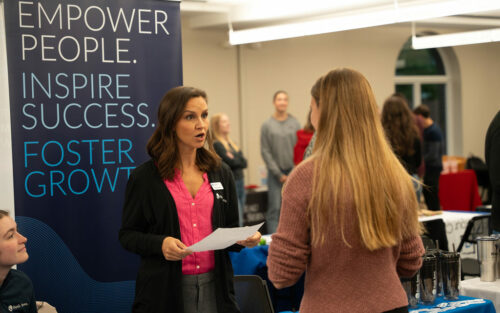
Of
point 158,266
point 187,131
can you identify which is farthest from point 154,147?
point 158,266

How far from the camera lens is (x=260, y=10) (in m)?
7.57

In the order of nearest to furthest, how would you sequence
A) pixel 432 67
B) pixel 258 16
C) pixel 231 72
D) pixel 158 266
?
1. pixel 158 266
2. pixel 258 16
3. pixel 231 72
4. pixel 432 67

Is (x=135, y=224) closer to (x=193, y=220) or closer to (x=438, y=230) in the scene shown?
(x=193, y=220)

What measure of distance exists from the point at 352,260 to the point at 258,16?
6.07m

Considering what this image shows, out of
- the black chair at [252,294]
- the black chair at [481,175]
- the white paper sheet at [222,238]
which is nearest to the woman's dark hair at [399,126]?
the black chair at [252,294]

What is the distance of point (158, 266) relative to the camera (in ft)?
8.04

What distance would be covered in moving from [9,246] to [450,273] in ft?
6.22

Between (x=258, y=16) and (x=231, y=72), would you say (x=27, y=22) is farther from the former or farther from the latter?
(x=231, y=72)

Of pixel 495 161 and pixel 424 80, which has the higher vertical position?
pixel 424 80

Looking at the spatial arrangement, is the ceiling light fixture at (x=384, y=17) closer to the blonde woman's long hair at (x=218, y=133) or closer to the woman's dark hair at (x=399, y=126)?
the woman's dark hair at (x=399, y=126)

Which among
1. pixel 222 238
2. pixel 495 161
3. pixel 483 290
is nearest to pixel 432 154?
pixel 495 161

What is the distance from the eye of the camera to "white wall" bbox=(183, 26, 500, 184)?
9.19 meters

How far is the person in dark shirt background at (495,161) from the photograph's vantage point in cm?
347

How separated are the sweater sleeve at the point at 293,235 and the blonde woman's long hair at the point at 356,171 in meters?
0.03
